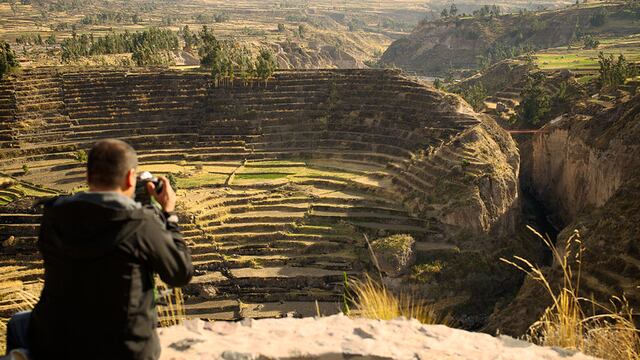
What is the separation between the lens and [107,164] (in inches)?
152

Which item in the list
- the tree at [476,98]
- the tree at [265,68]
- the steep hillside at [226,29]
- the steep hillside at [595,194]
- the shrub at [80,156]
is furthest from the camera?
the steep hillside at [226,29]

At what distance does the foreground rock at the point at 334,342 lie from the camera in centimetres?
504

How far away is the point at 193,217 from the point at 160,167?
32.6 ft

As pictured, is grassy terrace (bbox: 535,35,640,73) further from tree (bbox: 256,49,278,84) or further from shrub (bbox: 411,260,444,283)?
shrub (bbox: 411,260,444,283)

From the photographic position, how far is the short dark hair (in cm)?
384

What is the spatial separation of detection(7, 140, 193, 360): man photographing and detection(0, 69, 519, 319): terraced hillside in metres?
22.7

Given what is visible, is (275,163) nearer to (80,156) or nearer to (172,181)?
(172,181)

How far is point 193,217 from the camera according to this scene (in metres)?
31.4

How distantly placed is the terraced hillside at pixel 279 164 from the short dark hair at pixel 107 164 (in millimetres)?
22858

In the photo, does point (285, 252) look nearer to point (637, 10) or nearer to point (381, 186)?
point (381, 186)

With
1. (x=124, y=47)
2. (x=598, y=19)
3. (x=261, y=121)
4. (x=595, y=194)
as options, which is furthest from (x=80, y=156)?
(x=598, y=19)

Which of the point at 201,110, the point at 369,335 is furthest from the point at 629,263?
the point at 201,110

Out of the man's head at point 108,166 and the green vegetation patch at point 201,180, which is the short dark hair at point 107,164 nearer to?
the man's head at point 108,166

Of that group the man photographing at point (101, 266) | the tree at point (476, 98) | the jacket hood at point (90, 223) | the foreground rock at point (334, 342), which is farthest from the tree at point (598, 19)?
the jacket hood at point (90, 223)
